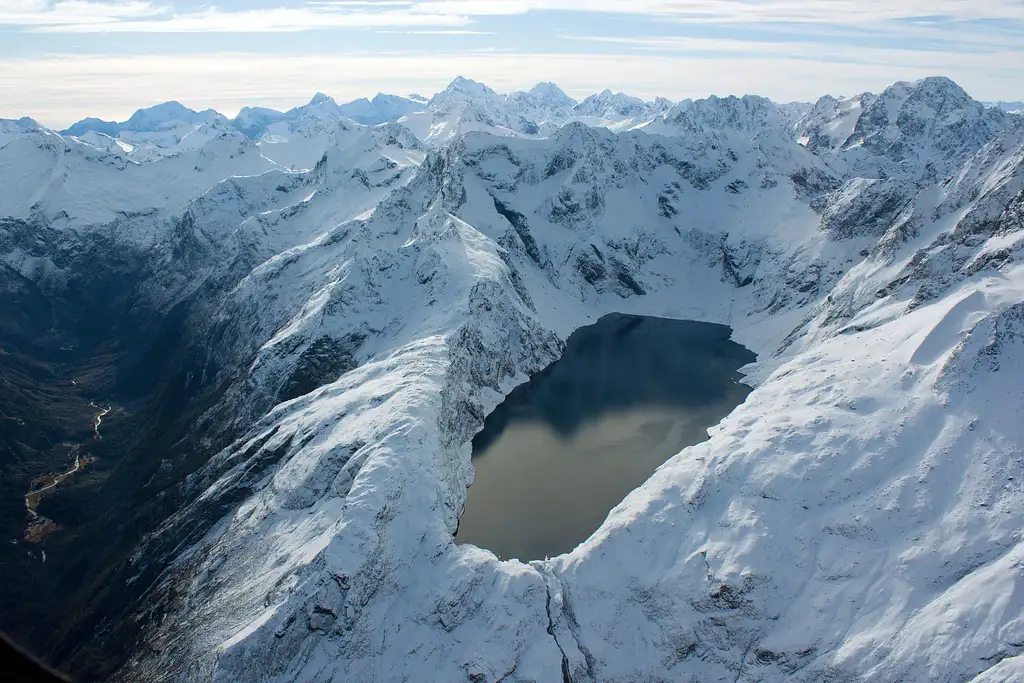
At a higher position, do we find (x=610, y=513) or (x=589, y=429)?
(x=610, y=513)

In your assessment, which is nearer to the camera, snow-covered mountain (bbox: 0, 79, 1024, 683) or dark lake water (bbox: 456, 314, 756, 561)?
snow-covered mountain (bbox: 0, 79, 1024, 683)

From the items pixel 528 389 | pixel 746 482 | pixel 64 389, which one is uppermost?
pixel 746 482

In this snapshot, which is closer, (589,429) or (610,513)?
(610,513)

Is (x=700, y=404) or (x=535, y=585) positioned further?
(x=700, y=404)

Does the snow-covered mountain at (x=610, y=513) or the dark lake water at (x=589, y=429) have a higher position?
the snow-covered mountain at (x=610, y=513)

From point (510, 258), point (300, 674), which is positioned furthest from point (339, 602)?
point (510, 258)

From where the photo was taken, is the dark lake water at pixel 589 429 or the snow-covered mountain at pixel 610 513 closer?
the snow-covered mountain at pixel 610 513

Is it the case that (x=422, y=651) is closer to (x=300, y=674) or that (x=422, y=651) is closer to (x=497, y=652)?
(x=497, y=652)

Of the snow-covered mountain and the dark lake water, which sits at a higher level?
the snow-covered mountain
